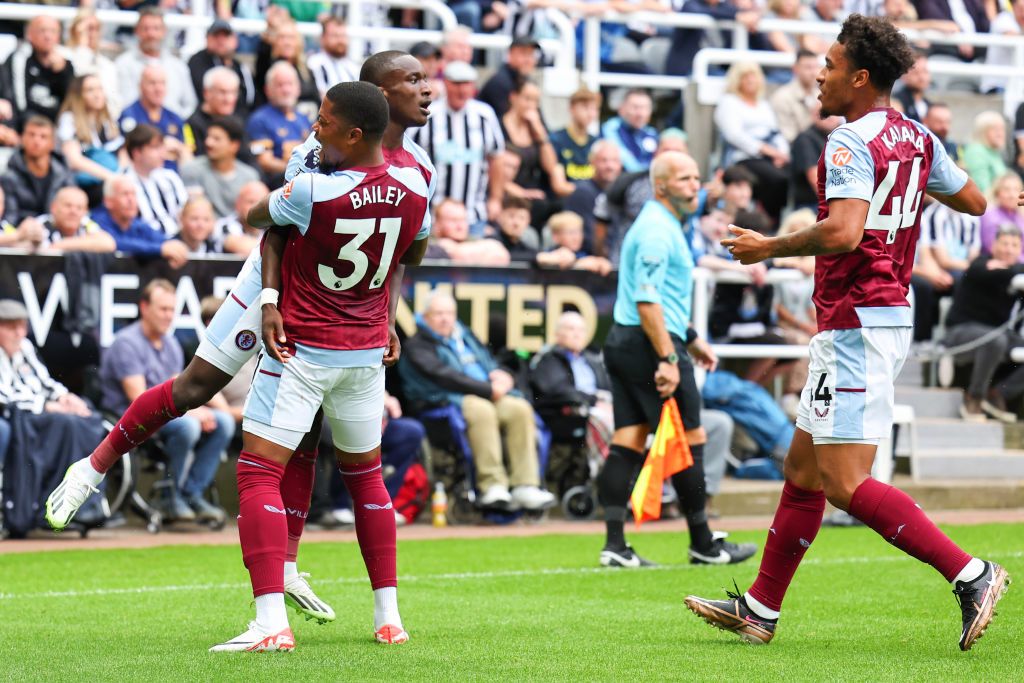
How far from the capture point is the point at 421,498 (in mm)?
12664

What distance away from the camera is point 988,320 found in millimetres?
15203

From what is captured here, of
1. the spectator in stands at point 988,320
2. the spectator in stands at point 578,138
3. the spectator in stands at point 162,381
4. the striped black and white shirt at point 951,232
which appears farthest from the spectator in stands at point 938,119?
the spectator in stands at point 162,381

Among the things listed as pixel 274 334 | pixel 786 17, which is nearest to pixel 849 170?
pixel 274 334

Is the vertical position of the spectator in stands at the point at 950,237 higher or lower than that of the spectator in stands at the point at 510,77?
lower

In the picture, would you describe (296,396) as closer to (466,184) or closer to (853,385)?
(853,385)

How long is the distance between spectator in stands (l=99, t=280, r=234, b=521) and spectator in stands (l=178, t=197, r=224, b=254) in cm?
76

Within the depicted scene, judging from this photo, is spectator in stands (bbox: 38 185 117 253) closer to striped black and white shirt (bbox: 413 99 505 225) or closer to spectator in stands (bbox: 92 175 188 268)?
spectator in stands (bbox: 92 175 188 268)

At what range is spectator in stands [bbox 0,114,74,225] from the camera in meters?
12.7

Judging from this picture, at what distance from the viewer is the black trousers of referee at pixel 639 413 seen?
9805mm

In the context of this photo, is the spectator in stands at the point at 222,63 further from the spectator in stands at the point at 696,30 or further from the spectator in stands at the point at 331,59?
the spectator in stands at the point at 696,30

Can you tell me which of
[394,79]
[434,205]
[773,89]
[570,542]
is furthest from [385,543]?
[773,89]

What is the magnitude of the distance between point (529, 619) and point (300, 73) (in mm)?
8605

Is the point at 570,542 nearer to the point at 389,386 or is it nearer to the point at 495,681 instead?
the point at 389,386

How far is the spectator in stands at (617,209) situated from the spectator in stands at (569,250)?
26 cm
